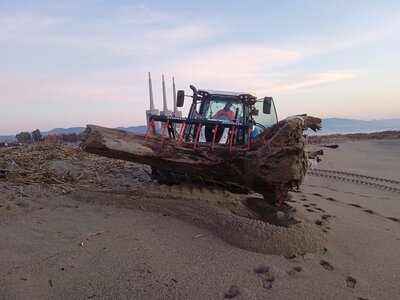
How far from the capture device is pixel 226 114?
8.73 meters

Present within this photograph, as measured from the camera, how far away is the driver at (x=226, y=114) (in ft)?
28.3

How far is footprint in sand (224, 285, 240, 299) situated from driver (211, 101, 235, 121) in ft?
18.8

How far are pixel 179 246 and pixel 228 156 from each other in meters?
1.50

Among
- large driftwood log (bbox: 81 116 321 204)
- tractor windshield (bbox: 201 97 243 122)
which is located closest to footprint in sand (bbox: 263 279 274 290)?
large driftwood log (bbox: 81 116 321 204)

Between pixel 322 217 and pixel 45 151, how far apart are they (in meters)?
6.85

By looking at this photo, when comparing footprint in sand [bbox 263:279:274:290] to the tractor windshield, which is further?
the tractor windshield

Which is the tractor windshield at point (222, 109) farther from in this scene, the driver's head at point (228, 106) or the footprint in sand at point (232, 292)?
the footprint in sand at point (232, 292)

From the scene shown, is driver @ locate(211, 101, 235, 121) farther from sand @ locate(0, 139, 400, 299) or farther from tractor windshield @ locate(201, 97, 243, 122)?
sand @ locate(0, 139, 400, 299)

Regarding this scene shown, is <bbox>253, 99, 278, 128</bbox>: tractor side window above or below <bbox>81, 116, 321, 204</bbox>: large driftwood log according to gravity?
above

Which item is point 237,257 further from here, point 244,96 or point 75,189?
point 244,96

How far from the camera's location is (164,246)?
372cm

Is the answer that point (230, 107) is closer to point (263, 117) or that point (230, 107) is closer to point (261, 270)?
point (263, 117)

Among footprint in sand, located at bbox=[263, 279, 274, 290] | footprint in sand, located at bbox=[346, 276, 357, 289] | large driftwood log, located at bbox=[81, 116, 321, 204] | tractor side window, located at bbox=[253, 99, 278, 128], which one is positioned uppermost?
tractor side window, located at bbox=[253, 99, 278, 128]

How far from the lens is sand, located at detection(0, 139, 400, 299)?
118 inches
